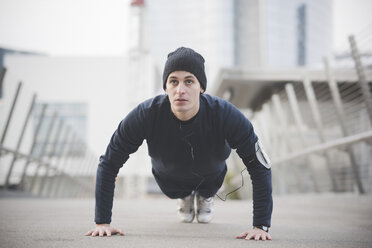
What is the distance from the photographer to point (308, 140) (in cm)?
693

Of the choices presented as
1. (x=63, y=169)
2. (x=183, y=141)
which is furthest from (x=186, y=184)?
(x=63, y=169)

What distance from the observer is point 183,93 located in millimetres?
2412

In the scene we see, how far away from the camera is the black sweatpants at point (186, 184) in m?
3.13

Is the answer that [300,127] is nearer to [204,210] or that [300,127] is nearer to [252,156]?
[204,210]

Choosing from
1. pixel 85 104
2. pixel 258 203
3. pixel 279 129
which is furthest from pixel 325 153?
pixel 85 104

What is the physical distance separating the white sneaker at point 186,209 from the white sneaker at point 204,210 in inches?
2.7

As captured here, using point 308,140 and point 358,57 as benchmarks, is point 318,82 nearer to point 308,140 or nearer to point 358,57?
point 308,140

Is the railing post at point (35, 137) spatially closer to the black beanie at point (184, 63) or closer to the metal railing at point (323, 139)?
the metal railing at point (323, 139)

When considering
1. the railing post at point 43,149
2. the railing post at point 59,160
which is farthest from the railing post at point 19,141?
the railing post at point 59,160

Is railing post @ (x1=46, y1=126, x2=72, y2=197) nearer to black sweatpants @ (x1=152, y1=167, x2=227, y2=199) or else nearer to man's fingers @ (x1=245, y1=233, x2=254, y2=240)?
black sweatpants @ (x1=152, y1=167, x2=227, y2=199)

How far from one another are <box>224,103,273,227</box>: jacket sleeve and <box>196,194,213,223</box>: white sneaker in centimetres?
108

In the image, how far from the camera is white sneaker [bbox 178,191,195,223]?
3.58 meters

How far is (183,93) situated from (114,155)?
1.82ft

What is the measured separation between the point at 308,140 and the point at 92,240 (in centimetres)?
546
